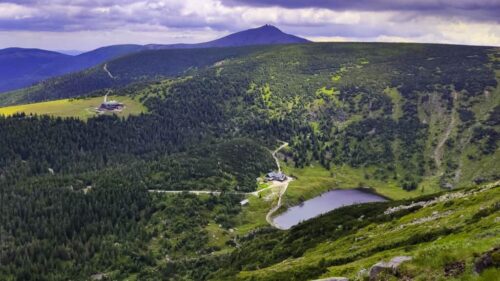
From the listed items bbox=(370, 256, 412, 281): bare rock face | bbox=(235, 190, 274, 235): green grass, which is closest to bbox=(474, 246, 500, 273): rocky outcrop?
bbox=(370, 256, 412, 281): bare rock face

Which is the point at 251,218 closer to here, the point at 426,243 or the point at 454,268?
the point at 426,243

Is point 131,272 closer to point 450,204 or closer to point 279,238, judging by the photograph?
point 279,238

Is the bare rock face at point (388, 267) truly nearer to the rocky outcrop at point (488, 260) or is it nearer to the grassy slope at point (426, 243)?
the grassy slope at point (426, 243)

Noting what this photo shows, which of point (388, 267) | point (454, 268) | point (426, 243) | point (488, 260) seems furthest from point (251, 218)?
point (488, 260)

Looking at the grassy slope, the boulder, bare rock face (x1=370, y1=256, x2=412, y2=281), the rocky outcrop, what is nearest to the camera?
the rocky outcrop

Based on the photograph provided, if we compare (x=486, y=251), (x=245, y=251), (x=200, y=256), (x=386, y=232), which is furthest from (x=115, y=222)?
(x=486, y=251)

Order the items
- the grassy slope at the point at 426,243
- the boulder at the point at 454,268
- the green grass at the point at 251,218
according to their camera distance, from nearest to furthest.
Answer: the boulder at the point at 454,268 < the grassy slope at the point at 426,243 < the green grass at the point at 251,218

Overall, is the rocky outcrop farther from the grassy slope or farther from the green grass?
the green grass

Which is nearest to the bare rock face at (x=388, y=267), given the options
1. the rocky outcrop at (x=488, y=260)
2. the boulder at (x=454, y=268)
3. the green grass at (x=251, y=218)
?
the boulder at (x=454, y=268)
